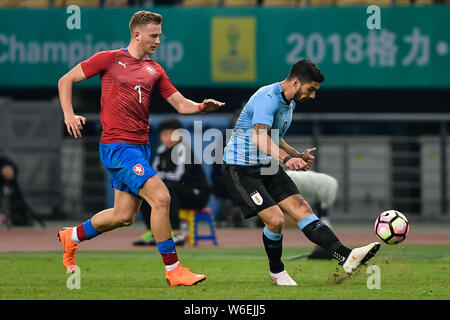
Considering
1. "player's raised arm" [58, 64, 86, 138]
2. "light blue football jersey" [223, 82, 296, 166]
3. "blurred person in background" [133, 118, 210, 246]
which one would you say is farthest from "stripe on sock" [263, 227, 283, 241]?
"blurred person in background" [133, 118, 210, 246]

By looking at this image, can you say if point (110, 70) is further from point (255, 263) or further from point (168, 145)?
point (168, 145)

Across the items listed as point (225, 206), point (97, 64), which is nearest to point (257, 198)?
point (97, 64)

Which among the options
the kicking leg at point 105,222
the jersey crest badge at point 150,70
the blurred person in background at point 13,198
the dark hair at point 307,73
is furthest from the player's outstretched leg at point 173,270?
the blurred person in background at point 13,198

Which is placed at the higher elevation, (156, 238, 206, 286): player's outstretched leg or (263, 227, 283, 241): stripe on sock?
(263, 227, 283, 241): stripe on sock

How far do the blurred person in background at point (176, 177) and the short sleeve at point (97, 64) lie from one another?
587cm

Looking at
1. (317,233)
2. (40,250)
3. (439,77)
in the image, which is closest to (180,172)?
(40,250)

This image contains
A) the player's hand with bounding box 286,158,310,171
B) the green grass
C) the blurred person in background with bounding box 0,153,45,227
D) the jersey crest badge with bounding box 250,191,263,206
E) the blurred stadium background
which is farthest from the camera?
the blurred stadium background

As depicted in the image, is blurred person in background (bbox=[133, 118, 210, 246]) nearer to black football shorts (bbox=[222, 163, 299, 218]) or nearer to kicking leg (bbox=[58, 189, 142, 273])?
kicking leg (bbox=[58, 189, 142, 273])

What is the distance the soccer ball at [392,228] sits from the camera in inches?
399

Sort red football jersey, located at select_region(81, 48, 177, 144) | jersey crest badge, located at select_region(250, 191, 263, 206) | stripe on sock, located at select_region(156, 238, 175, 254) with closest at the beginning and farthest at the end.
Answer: stripe on sock, located at select_region(156, 238, 175, 254) < red football jersey, located at select_region(81, 48, 177, 144) < jersey crest badge, located at select_region(250, 191, 263, 206)

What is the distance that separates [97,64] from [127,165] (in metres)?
1.05

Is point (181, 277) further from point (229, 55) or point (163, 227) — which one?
point (229, 55)

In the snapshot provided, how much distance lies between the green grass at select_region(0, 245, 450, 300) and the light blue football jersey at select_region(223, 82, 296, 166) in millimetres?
1268

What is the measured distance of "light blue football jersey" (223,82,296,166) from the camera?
31.3 feet
